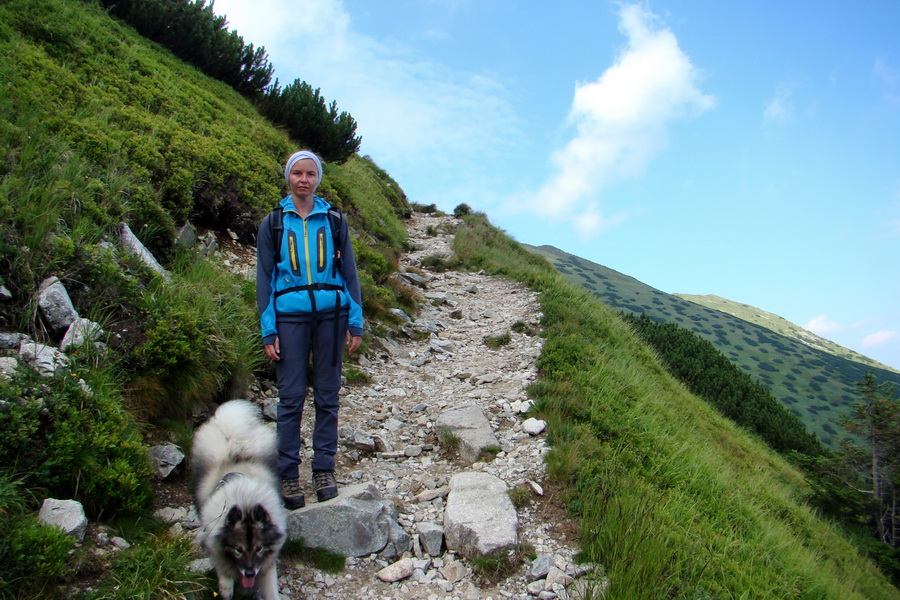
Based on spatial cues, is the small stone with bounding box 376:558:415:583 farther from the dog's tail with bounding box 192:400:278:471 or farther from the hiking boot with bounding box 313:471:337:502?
the dog's tail with bounding box 192:400:278:471

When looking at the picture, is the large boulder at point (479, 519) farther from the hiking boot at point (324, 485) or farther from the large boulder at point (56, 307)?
the large boulder at point (56, 307)

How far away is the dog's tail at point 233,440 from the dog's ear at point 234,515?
0.80m

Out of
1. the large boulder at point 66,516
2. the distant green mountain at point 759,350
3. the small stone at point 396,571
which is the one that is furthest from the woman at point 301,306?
the distant green mountain at point 759,350

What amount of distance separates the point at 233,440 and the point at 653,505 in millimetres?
3694

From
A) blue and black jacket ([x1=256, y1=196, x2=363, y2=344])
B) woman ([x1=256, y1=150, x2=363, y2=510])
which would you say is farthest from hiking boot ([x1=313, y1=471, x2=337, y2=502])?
blue and black jacket ([x1=256, y1=196, x2=363, y2=344])

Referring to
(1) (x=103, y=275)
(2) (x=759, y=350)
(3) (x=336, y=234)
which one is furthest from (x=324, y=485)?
(2) (x=759, y=350)

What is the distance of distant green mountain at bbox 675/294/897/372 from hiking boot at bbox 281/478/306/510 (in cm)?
9864

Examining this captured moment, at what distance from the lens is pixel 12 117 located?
605 centimetres

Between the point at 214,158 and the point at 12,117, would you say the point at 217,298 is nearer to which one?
the point at 12,117

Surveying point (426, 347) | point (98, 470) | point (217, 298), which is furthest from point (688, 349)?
point (98, 470)

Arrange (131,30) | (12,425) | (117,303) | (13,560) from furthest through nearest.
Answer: (131,30), (117,303), (12,425), (13,560)

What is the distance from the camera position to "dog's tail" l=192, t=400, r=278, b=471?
3.71 meters

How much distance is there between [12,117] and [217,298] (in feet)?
11.6

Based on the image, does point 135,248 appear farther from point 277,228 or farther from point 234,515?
point 234,515
